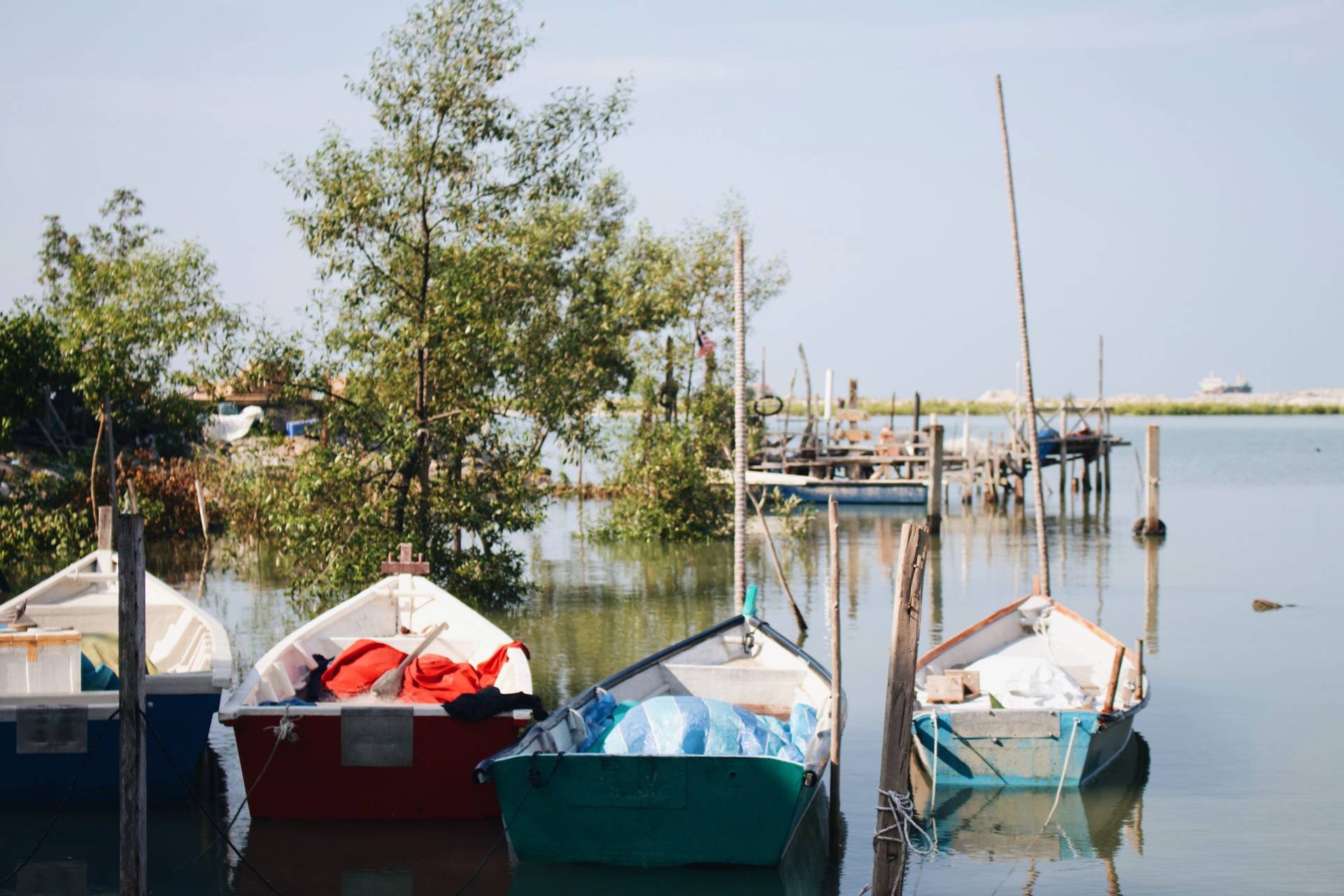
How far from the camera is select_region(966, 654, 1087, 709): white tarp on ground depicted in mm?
11344

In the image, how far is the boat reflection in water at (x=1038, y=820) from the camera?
378 inches

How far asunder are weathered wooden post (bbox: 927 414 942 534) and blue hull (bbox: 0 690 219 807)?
21970mm

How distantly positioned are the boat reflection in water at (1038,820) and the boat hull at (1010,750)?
0.14 m

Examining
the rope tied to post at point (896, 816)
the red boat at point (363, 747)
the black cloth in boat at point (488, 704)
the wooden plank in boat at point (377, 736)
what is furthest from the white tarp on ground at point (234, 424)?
the rope tied to post at point (896, 816)

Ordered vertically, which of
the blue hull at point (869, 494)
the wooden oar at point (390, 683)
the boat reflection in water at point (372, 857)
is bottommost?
the boat reflection in water at point (372, 857)

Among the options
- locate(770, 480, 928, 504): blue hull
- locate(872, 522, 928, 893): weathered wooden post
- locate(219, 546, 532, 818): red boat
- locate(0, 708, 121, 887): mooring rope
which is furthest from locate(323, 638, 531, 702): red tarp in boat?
locate(770, 480, 928, 504): blue hull

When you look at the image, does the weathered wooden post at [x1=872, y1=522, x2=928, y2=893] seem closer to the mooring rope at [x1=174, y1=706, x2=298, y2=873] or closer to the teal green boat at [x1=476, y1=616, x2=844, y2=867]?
the teal green boat at [x1=476, y1=616, x2=844, y2=867]

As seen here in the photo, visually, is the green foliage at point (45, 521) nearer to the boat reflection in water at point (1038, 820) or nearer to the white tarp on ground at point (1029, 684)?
the white tarp on ground at point (1029, 684)

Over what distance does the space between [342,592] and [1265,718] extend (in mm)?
11488

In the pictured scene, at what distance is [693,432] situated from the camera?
2795cm

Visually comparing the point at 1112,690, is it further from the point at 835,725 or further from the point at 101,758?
the point at 101,758

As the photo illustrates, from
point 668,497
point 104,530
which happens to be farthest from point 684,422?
point 104,530

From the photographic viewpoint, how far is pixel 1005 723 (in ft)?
34.7

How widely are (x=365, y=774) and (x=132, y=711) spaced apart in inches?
85.6
